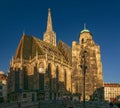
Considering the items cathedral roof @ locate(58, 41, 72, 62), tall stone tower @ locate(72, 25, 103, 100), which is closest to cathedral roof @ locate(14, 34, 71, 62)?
cathedral roof @ locate(58, 41, 72, 62)

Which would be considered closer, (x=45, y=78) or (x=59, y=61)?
(x=45, y=78)

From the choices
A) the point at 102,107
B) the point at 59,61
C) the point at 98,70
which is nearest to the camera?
the point at 102,107

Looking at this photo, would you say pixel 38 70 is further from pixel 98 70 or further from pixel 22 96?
pixel 98 70

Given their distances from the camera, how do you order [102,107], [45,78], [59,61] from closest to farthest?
[102,107], [45,78], [59,61]

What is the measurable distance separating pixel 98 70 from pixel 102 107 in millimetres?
46204

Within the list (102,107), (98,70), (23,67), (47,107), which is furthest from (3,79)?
(102,107)

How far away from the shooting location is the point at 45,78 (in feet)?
256

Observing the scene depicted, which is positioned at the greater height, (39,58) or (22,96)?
(39,58)

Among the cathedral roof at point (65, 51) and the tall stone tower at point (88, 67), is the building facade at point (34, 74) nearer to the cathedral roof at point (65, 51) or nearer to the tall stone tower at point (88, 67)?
the tall stone tower at point (88, 67)

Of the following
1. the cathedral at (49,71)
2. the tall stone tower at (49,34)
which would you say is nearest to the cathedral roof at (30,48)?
the cathedral at (49,71)

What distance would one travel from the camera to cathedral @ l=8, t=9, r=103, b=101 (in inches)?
3095

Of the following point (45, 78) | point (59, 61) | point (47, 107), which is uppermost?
point (59, 61)

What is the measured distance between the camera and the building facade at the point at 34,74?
7831cm

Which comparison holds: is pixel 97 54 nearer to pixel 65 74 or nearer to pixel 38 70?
pixel 65 74
